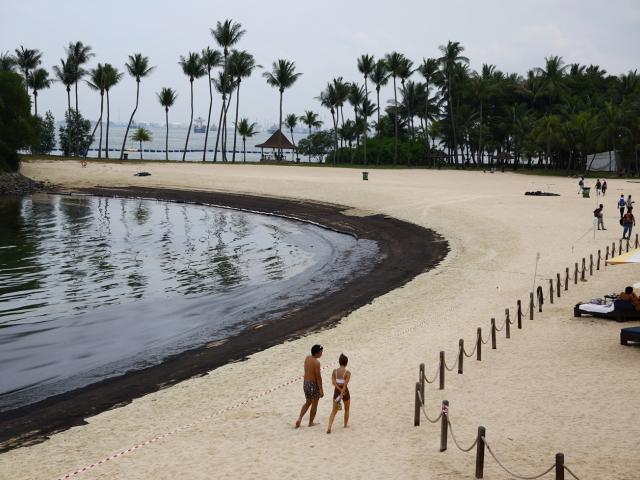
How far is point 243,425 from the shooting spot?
46.4 ft

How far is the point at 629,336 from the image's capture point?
18.3 meters

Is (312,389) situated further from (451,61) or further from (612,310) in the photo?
(451,61)

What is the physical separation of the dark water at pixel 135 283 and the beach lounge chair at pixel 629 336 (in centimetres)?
1153

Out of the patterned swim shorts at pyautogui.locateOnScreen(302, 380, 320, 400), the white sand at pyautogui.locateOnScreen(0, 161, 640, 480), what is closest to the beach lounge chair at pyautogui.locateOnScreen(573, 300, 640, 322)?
the white sand at pyautogui.locateOnScreen(0, 161, 640, 480)

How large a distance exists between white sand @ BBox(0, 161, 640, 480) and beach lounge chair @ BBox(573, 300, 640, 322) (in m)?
0.42

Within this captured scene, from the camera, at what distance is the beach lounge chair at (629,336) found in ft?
59.7

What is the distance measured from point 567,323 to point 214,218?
121 feet

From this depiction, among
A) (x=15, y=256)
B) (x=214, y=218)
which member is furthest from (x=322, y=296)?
(x=214, y=218)

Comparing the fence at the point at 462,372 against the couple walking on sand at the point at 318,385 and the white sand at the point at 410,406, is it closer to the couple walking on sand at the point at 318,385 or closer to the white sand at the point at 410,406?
the white sand at the point at 410,406

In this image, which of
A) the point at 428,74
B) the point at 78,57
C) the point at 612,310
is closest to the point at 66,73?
the point at 78,57

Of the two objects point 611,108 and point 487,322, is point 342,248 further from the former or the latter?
point 611,108

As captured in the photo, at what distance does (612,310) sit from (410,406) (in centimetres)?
950

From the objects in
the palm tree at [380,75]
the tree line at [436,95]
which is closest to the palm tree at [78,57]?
the tree line at [436,95]

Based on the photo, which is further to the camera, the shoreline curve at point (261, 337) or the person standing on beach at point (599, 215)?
the person standing on beach at point (599, 215)
